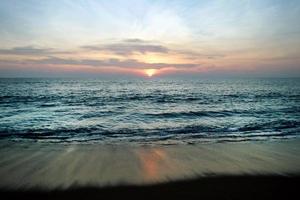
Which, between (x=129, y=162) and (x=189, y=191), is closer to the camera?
(x=189, y=191)

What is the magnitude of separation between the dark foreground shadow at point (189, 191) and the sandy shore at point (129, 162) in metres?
0.35

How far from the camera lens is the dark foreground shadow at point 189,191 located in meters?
5.68

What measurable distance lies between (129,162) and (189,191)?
2.81 meters

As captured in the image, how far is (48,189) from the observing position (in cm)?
605

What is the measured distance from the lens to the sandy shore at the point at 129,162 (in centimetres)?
675

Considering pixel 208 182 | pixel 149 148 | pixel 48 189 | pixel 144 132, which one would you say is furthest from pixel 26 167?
pixel 144 132

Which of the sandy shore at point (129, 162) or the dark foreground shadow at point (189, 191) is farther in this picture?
the sandy shore at point (129, 162)

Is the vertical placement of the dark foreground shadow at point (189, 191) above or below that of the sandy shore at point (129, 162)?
above

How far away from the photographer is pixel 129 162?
8.30m

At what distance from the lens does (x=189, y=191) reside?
5.94 meters

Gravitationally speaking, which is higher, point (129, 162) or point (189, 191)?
point (189, 191)

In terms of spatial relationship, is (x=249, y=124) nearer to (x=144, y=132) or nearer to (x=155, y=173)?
(x=144, y=132)

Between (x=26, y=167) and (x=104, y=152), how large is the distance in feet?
8.82

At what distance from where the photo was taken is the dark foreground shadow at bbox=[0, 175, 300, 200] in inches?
223
